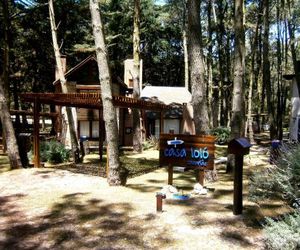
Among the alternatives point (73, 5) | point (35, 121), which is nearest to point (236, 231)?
point (35, 121)

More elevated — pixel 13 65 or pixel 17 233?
pixel 13 65

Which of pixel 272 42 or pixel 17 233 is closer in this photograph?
pixel 17 233

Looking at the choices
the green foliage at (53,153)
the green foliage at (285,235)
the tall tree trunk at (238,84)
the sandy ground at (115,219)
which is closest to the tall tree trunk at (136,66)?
the green foliage at (53,153)

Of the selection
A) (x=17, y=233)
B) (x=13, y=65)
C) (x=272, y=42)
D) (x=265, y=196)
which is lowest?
(x=17, y=233)

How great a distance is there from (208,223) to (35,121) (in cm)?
895

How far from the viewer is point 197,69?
399 inches

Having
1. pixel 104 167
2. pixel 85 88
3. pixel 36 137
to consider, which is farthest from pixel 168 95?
pixel 36 137

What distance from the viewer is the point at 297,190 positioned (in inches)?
227

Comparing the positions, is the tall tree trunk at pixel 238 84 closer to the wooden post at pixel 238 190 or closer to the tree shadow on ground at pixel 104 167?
the tree shadow on ground at pixel 104 167

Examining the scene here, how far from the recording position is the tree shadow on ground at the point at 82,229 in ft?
19.3

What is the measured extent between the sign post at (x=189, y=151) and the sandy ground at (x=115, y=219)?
0.84m

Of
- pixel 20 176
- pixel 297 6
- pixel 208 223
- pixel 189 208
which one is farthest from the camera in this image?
pixel 297 6

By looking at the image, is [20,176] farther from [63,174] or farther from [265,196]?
[265,196]

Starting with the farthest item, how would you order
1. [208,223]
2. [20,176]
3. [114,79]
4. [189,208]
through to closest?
[114,79] < [20,176] < [189,208] < [208,223]
